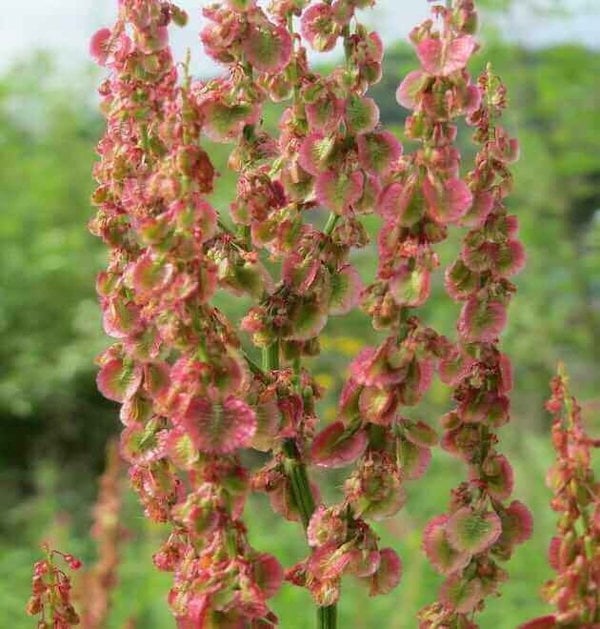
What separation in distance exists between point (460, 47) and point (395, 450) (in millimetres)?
262

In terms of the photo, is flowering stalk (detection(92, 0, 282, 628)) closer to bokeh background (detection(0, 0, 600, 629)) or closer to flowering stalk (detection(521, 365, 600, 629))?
flowering stalk (detection(521, 365, 600, 629))

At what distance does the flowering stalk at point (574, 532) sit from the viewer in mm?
595

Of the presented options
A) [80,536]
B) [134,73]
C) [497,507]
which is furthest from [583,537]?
[80,536]

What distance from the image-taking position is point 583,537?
0.60m

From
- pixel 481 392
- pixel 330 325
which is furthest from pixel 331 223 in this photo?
pixel 330 325

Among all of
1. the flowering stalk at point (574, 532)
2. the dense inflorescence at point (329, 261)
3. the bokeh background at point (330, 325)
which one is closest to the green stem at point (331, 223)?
the dense inflorescence at point (329, 261)

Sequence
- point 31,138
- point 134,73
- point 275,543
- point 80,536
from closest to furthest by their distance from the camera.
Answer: point 134,73
point 275,543
point 80,536
point 31,138

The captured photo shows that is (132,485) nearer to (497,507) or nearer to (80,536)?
(497,507)

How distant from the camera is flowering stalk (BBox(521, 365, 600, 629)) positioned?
1.95 feet

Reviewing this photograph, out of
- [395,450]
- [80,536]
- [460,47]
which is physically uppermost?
[80,536]

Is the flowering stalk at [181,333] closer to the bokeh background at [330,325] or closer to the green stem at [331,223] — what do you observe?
the green stem at [331,223]

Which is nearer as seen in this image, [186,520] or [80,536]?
[186,520]

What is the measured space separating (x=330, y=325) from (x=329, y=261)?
227 inches

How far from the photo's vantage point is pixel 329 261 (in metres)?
0.73
